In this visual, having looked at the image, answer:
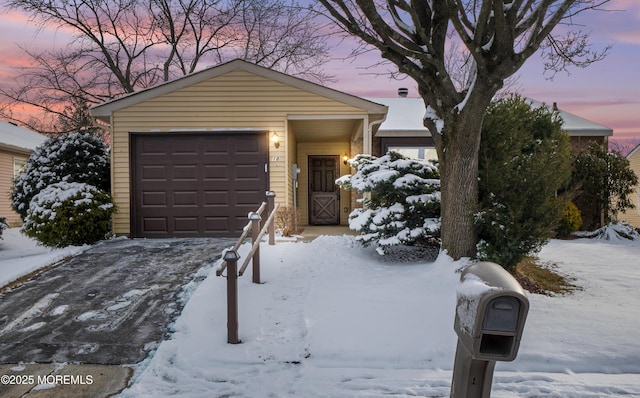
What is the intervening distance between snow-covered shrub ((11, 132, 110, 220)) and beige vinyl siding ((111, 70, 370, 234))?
2.15 ft

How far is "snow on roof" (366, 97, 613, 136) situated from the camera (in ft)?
42.0

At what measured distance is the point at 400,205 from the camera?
673cm

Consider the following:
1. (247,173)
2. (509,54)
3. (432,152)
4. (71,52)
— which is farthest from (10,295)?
(71,52)

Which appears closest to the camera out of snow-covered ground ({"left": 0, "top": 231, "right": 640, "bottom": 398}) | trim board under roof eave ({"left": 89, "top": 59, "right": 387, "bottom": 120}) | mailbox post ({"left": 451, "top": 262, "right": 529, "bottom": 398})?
mailbox post ({"left": 451, "top": 262, "right": 529, "bottom": 398})

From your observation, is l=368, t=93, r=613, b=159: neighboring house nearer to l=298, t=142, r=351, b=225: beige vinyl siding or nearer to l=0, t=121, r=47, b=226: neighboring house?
l=298, t=142, r=351, b=225: beige vinyl siding

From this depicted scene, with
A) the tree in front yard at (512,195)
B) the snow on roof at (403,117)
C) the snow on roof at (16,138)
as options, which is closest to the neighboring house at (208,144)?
the snow on roof at (403,117)

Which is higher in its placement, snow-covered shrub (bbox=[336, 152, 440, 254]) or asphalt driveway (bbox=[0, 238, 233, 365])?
snow-covered shrub (bbox=[336, 152, 440, 254])

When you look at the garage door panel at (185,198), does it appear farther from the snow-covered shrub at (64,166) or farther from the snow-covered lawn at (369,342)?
the snow-covered lawn at (369,342)

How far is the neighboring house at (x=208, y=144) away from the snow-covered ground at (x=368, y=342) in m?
3.96

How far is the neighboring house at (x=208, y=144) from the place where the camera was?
9.66 metres

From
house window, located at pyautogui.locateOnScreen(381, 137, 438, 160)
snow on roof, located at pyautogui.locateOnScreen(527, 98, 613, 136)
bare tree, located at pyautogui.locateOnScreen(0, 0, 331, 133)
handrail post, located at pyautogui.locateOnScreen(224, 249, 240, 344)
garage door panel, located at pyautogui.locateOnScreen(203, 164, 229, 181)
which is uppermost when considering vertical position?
bare tree, located at pyautogui.locateOnScreen(0, 0, 331, 133)

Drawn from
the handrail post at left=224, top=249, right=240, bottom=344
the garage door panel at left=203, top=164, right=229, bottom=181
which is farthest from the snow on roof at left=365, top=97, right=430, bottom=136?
the handrail post at left=224, top=249, right=240, bottom=344

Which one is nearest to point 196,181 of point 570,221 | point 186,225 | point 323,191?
point 186,225

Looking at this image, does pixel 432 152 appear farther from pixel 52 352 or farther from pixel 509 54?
pixel 52 352
